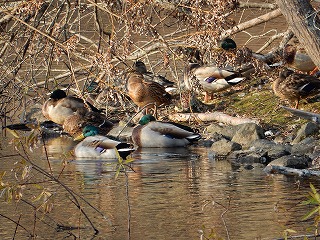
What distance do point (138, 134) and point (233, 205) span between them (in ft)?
16.1

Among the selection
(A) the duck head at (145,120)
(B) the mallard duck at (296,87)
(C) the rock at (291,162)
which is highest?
(B) the mallard duck at (296,87)

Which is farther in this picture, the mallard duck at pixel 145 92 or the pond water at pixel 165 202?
the mallard duck at pixel 145 92

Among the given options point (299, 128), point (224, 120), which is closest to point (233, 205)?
point (299, 128)

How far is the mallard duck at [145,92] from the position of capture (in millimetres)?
14688

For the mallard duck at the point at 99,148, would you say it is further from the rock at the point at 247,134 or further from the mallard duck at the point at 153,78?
the mallard duck at the point at 153,78

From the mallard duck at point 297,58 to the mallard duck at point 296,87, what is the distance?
1398 millimetres

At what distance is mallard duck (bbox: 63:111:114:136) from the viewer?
46.5ft

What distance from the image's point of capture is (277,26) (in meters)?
22.6

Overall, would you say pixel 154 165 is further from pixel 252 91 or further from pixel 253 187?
pixel 252 91

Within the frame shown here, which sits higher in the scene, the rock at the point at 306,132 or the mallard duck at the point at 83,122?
the mallard duck at the point at 83,122

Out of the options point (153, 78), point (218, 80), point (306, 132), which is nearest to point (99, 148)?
point (306, 132)

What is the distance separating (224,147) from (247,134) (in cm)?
57

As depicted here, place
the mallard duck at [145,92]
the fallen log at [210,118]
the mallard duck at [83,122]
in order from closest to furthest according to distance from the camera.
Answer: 1. the fallen log at [210,118]
2. the mallard duck at [83,122]
3. the mallard duck at [145,92]

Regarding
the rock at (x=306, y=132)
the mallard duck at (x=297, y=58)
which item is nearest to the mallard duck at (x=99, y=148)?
the rock at (x=306, y=132)
